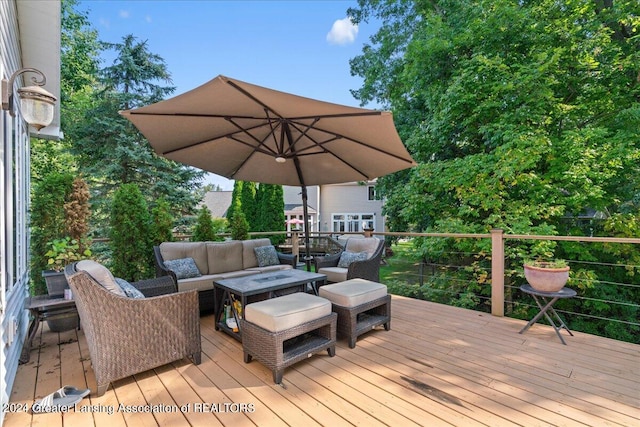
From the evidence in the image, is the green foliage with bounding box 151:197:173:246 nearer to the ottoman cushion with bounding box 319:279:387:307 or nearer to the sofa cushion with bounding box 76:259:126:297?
the sofa cushion with bounding box 76:259:126:297

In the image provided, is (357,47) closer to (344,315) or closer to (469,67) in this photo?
(469,67)

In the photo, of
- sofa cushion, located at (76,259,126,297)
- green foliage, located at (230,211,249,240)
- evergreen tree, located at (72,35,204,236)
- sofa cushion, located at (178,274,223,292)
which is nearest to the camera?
sofa cushion, located at (76,259,126,297)

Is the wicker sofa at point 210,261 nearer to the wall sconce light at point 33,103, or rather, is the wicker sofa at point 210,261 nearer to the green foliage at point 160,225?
the green foliage at point 160,225

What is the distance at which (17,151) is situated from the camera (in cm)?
336

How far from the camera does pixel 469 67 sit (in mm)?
6668

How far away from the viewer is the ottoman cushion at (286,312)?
253 centimetres

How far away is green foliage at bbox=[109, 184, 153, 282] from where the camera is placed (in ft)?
15.2

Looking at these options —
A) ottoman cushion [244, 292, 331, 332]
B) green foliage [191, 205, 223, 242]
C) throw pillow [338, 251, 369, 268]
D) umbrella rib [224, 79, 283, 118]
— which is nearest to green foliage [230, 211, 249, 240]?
green foliage [191, 205, 223, 242]

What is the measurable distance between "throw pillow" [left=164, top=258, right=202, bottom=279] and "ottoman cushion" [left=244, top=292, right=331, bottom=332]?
5.86 ft

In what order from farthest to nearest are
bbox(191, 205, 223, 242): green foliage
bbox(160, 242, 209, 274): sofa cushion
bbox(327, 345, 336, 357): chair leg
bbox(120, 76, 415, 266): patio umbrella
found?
1. bbox(191, 205, 223, 242): green foliage
2. bbox(160, 242, 209, 274): sofa cushion
3. bbox(327, 345, 336, 357): chair leg
4. bbox(120, 76, 415, 266): patio umbrella

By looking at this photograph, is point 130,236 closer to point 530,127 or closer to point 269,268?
point 269,268

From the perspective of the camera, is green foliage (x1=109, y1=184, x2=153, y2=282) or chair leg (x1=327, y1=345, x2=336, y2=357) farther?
green foliage (x1=109, y1=184, x2=153, y2=282)


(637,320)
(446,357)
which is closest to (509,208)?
(637,320)

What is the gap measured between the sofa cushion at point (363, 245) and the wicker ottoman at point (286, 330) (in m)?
2.14
